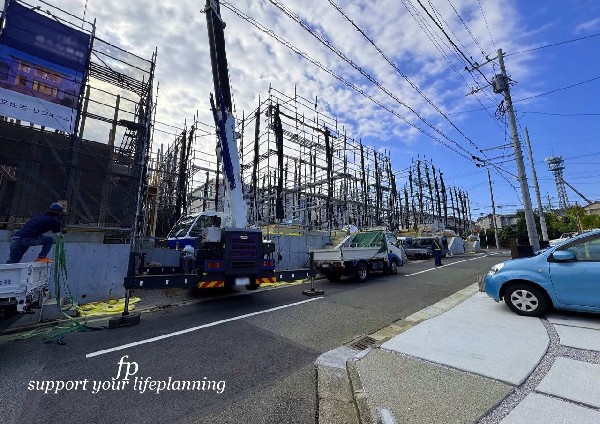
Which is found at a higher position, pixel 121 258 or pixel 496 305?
pixel 121 258

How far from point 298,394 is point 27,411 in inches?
104

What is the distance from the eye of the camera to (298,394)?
2934 mm

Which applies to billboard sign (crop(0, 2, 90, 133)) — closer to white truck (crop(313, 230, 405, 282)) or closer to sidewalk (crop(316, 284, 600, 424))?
white truck (crop(313, 230, 405, 282))

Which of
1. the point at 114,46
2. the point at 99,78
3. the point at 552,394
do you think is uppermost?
the point at 114,46

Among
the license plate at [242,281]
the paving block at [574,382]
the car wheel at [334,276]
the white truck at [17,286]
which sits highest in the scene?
the white truck at [17,286]

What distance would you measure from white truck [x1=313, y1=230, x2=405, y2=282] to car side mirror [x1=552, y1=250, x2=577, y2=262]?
246 inches

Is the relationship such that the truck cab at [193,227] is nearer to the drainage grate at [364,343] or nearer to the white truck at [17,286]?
the white truck at [17,286]

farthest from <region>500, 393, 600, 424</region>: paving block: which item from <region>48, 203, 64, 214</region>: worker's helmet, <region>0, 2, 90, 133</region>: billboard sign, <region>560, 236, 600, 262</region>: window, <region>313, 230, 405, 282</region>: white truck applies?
<region>0, 2, 90, 133</region>: billboard sign

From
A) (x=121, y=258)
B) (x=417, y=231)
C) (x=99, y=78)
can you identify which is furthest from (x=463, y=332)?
(x=417, y=231)

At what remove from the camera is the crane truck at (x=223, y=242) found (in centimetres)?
641

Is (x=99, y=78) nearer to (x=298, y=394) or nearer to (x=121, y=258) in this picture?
(x=121, y=258)

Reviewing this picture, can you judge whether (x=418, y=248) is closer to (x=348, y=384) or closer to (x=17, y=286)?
(x=348, y=384)

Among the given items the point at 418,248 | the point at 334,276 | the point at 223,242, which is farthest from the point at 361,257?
the point at 418,248

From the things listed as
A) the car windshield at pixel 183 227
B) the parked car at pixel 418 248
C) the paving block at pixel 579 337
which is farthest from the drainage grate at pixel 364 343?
the parked car at pixel 418 248
